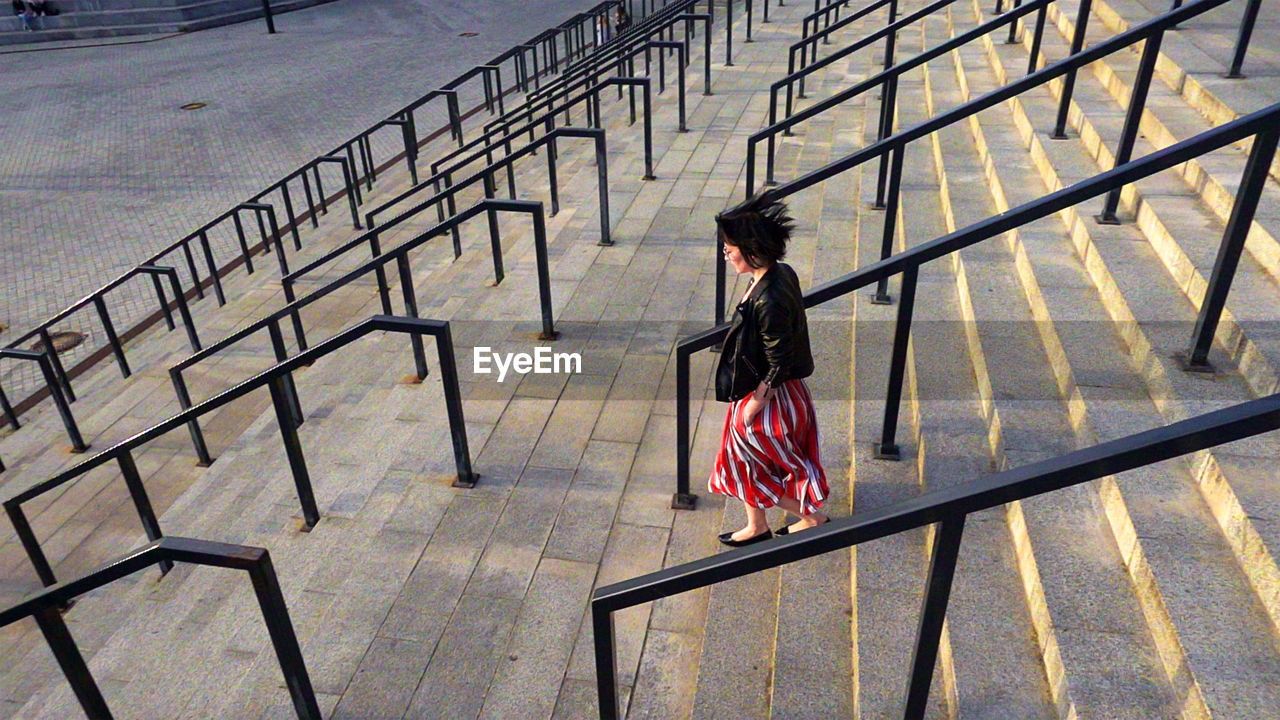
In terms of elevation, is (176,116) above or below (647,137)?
below

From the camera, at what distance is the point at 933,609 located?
1923 millimetres

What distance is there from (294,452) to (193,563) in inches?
37.5

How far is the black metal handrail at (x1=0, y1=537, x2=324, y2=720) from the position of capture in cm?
251

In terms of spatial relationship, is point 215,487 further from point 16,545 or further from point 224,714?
point 224,714

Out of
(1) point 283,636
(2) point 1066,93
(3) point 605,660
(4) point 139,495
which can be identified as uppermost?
(2) point 1066,93

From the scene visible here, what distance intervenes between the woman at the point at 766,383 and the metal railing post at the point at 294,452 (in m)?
1.88

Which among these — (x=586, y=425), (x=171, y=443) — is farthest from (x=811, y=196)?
(x=171, y=443)

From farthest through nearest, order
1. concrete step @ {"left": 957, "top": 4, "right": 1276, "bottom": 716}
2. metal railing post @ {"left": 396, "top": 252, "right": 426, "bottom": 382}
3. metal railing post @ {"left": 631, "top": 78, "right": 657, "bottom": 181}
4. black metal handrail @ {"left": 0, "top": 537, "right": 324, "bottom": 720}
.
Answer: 1. metal railing post @ {"left": 631, "top": 78, "right": 657, "bottom": 181}
2. metal railing post @ {"left": 396, "top": 252, "right": 426, "bottom": 382}
3. black metal handrail @ {"left": 0, "top": 537, "right": 324, "bottom": 720}
4. concrete step @ {"left": 957, "top": 4, "right": 1276, "bottom": 716}

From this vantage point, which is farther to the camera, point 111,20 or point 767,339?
point 111,20

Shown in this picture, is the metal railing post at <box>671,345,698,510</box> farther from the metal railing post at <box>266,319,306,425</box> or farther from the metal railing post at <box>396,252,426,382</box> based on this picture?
the metal railing post at <box>266,319,306,425</box>

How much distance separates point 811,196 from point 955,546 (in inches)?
228

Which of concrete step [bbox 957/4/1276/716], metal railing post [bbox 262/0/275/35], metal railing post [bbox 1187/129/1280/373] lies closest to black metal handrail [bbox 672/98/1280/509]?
metal railing post [bbox 1187/129/1280/373]

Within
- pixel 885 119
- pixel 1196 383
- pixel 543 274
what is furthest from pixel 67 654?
pixel 885 119

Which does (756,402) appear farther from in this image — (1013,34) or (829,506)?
(1013,34)
